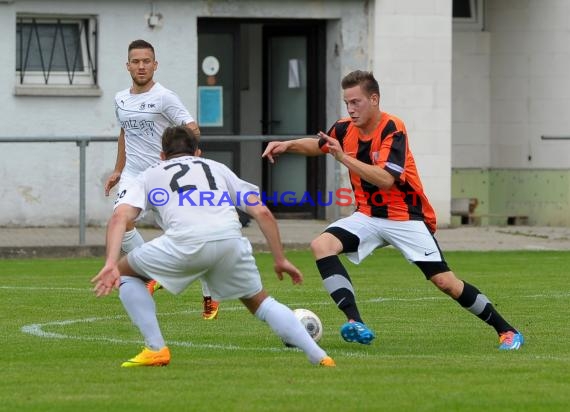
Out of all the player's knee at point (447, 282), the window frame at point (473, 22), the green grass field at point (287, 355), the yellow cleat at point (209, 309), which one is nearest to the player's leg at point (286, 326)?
the green grass field at point (287, 355)

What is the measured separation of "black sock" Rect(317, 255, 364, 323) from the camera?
1048 centimetres

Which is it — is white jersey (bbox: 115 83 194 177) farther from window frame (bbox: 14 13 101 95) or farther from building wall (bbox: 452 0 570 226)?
building wall (bbox: 452 0 570 226)

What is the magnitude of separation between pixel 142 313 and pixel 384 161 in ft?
7.61

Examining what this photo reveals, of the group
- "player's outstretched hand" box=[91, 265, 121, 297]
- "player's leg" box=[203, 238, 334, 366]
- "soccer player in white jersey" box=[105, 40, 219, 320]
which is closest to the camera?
"player's outstretched hand" box=[91, 265, 121, 297]

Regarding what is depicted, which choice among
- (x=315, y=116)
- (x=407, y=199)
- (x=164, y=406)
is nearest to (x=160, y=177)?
(x=164, y=406)

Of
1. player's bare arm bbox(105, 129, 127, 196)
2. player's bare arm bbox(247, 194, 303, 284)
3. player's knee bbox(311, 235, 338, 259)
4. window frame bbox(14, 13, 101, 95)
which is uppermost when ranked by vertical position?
window frame bbox(14, 13, 101, 95)

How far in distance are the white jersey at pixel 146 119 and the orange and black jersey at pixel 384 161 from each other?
2.42 metres

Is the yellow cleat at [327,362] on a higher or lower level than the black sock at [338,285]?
lower

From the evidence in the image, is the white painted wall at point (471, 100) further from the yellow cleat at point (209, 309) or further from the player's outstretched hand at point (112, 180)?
the yellow cleat at point (209, 309)

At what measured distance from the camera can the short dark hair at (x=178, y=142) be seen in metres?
9.13

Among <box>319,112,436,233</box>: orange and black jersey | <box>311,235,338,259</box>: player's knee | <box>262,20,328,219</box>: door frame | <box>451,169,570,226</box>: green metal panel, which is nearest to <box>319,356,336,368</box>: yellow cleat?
<box>311,235,338,259</box>: player's knee

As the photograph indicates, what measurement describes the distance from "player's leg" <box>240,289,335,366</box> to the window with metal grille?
13845 millimetres

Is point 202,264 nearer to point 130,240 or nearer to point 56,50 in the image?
point 130,240

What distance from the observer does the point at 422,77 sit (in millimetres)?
23344
